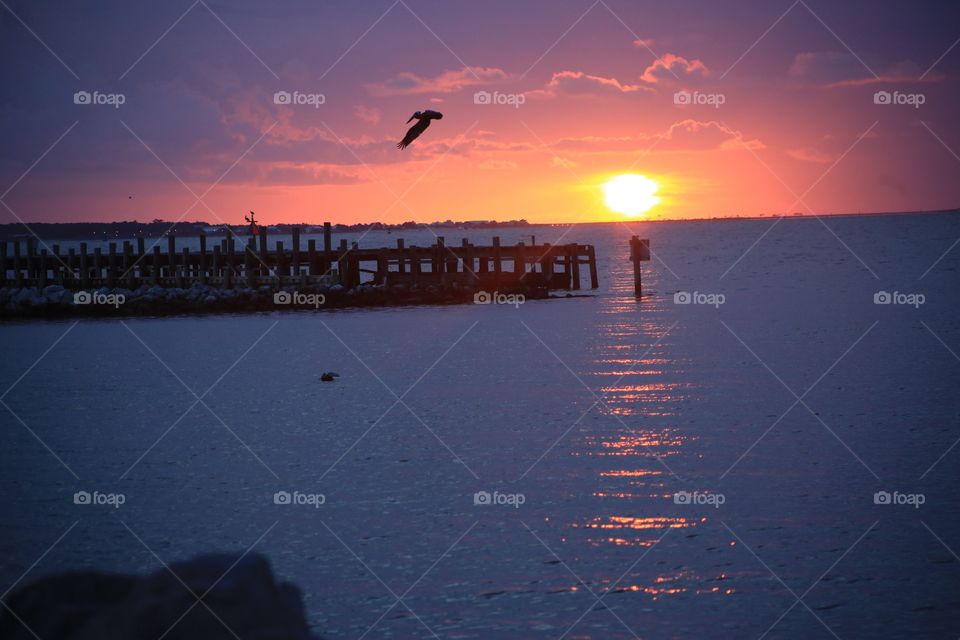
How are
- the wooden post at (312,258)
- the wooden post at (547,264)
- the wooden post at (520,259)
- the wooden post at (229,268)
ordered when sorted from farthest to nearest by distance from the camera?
the wooden post at (547,264)
the wooden post at (312,258)
the wooden post at (229,268)
the wooden post at (520,259)

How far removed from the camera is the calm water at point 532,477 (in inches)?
372

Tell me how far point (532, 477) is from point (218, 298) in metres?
33.4

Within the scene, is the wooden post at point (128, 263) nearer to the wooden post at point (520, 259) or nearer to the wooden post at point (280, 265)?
the wooden post at point (280, 265)

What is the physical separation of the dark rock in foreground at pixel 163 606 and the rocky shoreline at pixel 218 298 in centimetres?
3851

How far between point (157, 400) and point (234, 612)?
1605 centimetres

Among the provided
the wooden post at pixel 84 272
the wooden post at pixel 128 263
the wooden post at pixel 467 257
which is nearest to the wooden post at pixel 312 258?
the wooden post at pixel 467 257

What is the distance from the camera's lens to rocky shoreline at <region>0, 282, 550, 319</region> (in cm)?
4391

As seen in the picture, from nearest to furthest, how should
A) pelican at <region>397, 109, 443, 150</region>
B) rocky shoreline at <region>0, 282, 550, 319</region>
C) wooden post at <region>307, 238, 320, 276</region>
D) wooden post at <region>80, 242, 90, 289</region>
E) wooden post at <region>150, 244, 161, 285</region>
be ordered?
1. pelican at <region>397, 109, 443, 150</region>
2. rocky shoreline at <region>0, 282, 550, 319</region>
3. wooden post at <region>307, 238, 320, 276</region>
4. wooden post at <region>150, 244, 161, 285</region>
5. wooden post at <region>80, 242, 90, 289</region>

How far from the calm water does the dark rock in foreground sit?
1.98m

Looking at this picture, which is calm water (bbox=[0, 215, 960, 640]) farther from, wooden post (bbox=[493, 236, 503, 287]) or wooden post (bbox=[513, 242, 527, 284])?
wooden post (bbox=[513, 242, 527, 284])

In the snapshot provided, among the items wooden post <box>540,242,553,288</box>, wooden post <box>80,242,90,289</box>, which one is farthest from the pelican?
wooden post <box>80,242,90,289</box>

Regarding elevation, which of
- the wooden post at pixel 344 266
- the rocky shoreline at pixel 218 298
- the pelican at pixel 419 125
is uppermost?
the wooden post at pixel 344 266

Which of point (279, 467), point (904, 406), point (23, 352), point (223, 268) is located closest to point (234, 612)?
point (279, 467)

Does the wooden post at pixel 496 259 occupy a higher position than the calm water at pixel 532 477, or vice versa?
the wooden post at pixel 496 259
